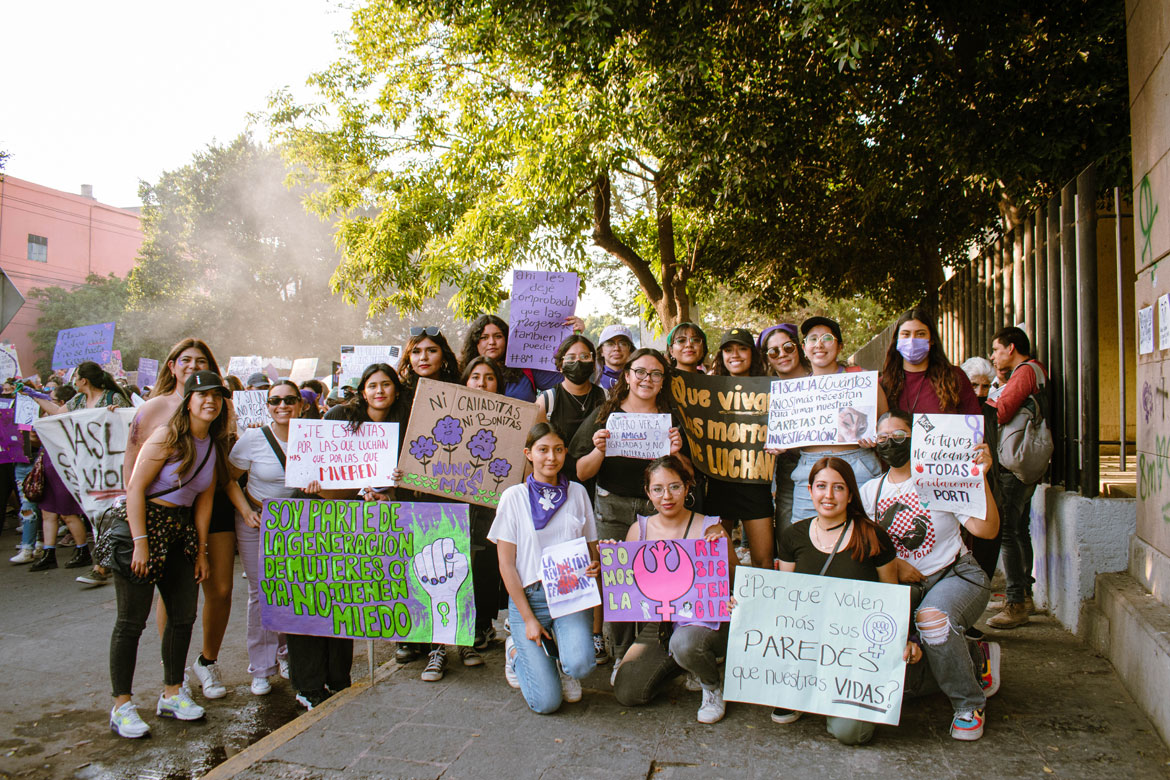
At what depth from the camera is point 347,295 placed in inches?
664

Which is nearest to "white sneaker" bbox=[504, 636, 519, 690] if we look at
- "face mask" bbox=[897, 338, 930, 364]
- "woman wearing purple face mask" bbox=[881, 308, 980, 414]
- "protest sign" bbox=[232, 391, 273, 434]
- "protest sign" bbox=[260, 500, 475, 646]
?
"protest sign" bbox=[260, 500, 475, 646]

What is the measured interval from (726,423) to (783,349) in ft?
1.89

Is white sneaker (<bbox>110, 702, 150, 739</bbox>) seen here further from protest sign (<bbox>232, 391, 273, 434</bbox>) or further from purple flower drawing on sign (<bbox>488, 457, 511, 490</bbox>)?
protest sign (<bbox>232, 391, 273, 434</bbox>)

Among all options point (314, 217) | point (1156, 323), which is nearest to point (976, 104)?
point (1156, 323)

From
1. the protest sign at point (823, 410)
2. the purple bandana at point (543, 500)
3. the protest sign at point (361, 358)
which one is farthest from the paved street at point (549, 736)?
the protest sign at point (361, 358)

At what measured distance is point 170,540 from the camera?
14.0 feet

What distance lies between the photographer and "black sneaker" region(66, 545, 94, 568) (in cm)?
834

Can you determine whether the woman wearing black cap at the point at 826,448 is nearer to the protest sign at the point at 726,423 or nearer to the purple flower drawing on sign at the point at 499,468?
the protest sign at the point at 726,423

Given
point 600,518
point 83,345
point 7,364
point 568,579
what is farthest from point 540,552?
point 83,345

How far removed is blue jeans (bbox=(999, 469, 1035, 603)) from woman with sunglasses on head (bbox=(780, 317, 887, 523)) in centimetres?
163

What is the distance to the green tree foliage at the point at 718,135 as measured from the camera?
764cm

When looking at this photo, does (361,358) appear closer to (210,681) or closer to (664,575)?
(210,681)

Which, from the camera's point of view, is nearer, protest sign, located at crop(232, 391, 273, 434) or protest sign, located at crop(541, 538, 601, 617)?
protest sign, located at crop(541, 538, 601, 617)

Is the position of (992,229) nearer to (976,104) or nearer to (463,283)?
(976,104)
